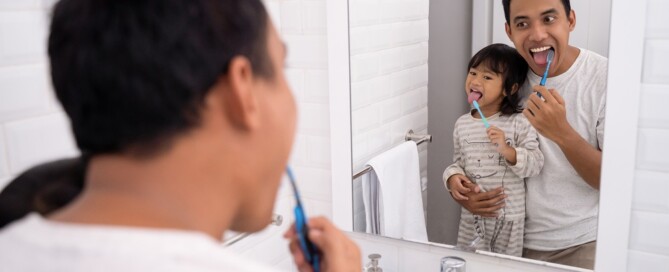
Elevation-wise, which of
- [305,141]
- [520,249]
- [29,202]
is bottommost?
[520,249]

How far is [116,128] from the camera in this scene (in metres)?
0.45

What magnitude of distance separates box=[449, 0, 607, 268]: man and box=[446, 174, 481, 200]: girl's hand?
0.11 meters

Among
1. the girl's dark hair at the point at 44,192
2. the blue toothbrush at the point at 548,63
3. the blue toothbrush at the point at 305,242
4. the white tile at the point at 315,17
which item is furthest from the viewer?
the white tile at the point at 315,17

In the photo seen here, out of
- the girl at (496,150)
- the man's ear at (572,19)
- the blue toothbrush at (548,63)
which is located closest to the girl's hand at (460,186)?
the girl at (496,150)

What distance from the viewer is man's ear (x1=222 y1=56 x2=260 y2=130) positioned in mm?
460

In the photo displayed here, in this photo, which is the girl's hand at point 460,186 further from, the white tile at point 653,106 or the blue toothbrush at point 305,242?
the blue toothbrush at point 305,242

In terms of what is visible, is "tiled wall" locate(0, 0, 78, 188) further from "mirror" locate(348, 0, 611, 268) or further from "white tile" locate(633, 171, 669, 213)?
"white tile" locate(633, 171, 669, 213)

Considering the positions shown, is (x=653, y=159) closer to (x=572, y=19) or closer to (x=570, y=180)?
(x=570, y=180)

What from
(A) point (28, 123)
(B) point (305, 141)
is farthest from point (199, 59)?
(B) point (305, 141)

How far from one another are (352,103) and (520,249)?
44 centimetres

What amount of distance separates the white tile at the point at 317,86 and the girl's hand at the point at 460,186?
32cm

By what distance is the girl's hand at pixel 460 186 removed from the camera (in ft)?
3.72

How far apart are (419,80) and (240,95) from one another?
75 cm

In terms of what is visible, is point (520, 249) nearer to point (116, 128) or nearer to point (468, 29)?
point (468, 29)
